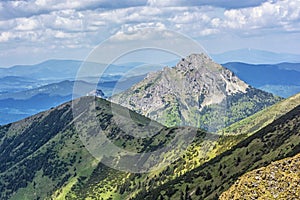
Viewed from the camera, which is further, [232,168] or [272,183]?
[232,168]

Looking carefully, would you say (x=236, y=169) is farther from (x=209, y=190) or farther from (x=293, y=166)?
(x=293, y=166)

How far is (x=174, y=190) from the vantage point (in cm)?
18850

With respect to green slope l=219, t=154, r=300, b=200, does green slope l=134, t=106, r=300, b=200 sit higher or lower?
lower

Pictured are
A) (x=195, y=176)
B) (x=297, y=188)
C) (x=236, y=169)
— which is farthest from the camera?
(x=195, y=176)

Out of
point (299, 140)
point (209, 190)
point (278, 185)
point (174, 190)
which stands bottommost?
point (174, 190)

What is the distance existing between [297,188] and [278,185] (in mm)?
3166

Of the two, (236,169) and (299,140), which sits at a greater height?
(299,140)

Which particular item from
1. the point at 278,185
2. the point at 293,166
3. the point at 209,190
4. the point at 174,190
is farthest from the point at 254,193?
the point at 174,190

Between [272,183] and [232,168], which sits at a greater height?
[272,183]

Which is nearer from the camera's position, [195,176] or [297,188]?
[297,188]

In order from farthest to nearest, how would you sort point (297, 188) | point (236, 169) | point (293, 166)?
point (236, 169)
point (293, 166)
point (297, 188)

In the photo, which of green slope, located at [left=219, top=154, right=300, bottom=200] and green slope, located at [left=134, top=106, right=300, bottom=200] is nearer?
green slope, located at [left=219, top=154, right=300, bottom=200]

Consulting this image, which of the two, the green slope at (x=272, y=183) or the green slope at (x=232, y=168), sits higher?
the green slope at (x=272, y=183)

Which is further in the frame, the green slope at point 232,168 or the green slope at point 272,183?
the green slope at point 232,168
